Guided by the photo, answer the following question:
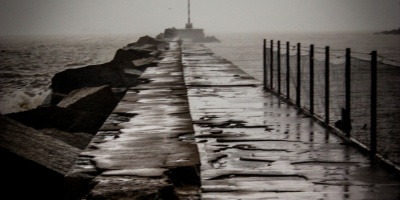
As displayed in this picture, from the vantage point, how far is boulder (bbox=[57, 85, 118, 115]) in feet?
38.0

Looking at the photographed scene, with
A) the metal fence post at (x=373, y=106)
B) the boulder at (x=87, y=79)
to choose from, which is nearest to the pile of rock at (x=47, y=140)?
the boulder at (x=87, y=79)

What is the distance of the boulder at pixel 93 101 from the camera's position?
38.0 feet

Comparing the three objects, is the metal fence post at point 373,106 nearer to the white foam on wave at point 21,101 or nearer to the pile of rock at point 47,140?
the pile of rock at point 47,140

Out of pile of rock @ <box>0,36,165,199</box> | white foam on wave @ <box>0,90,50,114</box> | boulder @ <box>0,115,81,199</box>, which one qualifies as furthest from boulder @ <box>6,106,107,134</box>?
white foam on wave @ <box>0,90,50,114</box>

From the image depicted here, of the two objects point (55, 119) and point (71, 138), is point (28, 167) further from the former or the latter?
point (55, 119)

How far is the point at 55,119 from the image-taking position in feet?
32.7

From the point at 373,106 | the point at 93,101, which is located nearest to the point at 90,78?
the point at 93,101

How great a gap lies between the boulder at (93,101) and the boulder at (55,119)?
128 cm

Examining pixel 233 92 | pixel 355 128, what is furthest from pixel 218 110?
pixel 355 128

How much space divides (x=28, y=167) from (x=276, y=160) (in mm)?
2656

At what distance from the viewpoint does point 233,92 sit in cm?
1201

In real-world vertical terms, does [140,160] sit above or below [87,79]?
above

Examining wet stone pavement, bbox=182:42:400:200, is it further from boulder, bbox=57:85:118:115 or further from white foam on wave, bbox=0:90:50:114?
white foam on wave, bbox=0:90:50:114

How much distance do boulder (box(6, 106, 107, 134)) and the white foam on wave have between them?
13.6 metres
